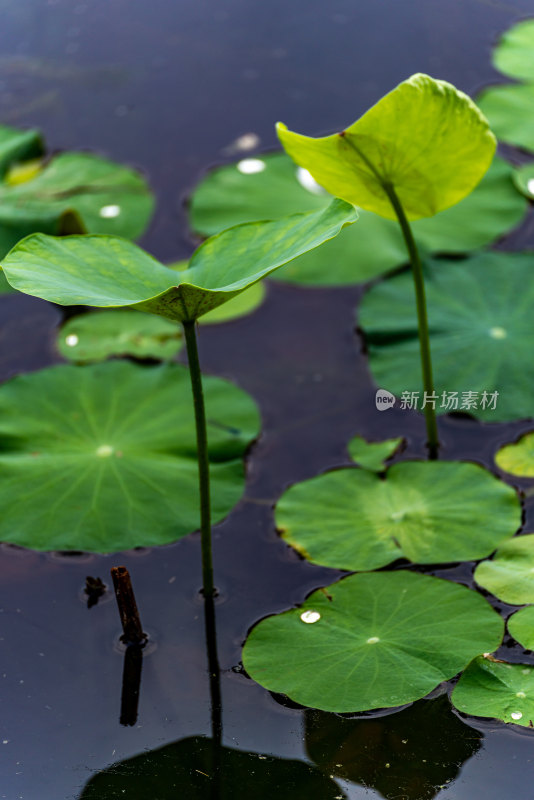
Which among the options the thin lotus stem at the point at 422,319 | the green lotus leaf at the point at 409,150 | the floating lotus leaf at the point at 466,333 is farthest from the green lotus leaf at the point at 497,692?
the green lotus leaf at the point at 409,150

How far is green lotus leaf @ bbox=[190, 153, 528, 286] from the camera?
2.63 metres

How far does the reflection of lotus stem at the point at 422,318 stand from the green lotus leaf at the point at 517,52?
5.12 ft

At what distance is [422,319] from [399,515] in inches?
17.8

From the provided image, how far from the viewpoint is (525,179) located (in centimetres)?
283

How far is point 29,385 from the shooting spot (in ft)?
7.59

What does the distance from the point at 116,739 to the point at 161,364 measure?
1048 mm

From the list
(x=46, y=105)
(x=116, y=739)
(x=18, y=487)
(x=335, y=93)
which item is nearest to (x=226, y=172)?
(x=335, y=93)

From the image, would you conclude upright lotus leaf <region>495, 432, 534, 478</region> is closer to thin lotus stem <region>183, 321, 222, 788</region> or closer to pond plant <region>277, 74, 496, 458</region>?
pond plant <region>277, 74, 496, 458</region>

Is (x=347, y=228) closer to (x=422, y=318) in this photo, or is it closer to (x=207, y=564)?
(x=422, y=318)

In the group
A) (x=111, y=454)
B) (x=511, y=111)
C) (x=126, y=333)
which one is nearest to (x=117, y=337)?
(x=126, y=333)

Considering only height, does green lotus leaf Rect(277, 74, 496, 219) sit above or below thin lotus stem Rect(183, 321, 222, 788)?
above

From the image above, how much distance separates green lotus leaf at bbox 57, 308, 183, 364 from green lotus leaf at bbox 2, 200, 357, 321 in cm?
75

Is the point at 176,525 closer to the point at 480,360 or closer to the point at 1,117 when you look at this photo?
the point at 480,360

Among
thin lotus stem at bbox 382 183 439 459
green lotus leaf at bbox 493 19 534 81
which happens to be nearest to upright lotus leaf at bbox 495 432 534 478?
thin lotus stem at bbox 382 183 439 459
